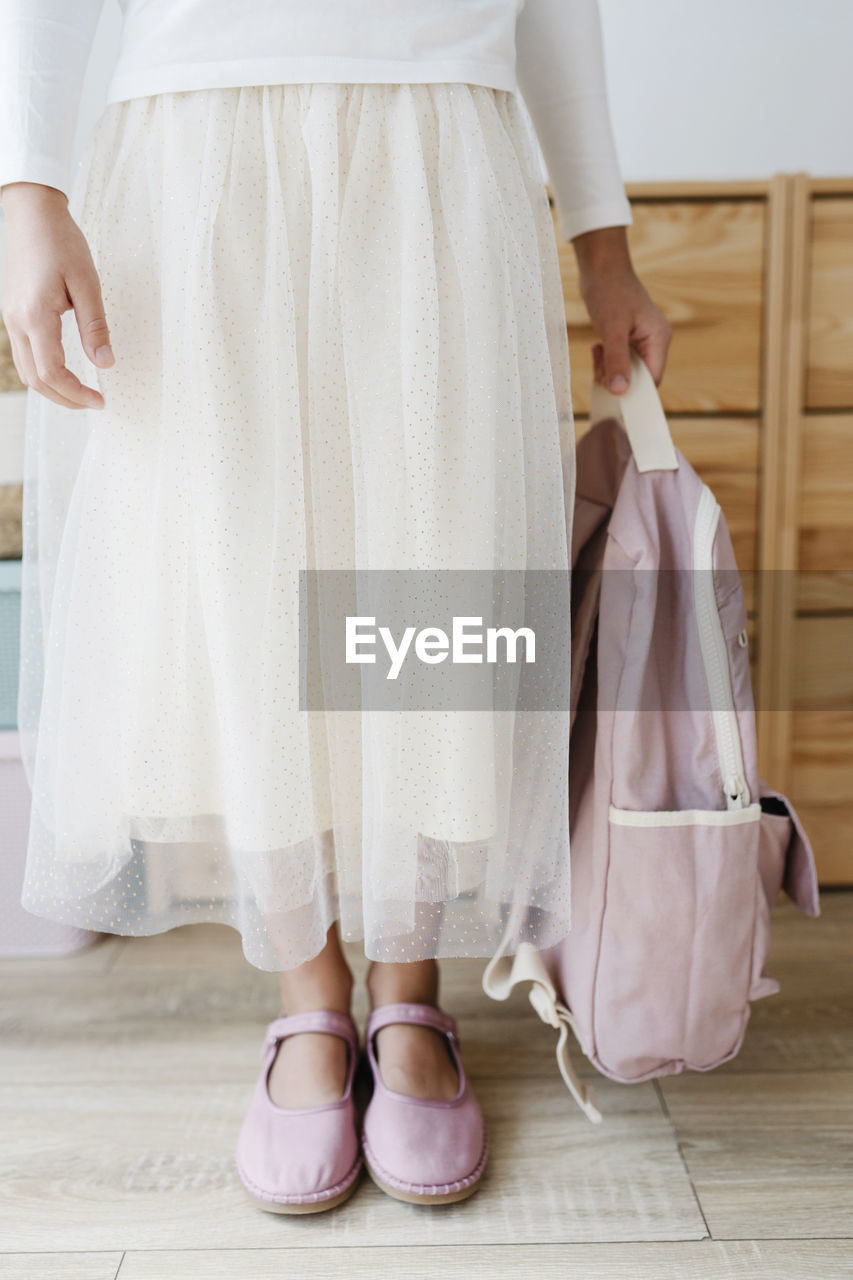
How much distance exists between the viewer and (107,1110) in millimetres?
817

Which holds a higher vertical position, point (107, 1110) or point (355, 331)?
point (355, 331)

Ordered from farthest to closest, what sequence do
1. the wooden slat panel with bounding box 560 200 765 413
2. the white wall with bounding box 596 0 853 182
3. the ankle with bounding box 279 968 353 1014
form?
the white wall with bounding box 596 0 853 182, the wooden slat panel with bounding box 560 200 765 413, the ankle with bounding box 279 968 353 1014

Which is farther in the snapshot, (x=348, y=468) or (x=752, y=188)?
(x=752, y=188)

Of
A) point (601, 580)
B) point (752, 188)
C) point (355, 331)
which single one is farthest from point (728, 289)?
point (355, 331)

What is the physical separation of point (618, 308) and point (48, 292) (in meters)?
0.45

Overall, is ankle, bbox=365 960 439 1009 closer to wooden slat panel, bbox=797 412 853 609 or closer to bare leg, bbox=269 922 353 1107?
bare leg, bbox=269 922 353 1107

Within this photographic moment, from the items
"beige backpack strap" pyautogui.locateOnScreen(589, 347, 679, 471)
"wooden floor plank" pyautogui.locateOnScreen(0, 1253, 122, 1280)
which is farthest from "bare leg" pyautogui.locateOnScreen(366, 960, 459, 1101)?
"beige backpack strap" pyautogui.locateOnScreen(589, 347, 679, 471)

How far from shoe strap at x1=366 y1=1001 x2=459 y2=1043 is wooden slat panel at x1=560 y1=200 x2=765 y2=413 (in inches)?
26.2

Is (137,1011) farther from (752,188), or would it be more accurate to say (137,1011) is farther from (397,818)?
(752,188)

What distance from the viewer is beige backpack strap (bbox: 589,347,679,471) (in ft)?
2.42

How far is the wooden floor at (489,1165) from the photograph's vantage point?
0.66 meters

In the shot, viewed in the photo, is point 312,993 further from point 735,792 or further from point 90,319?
point 90,319

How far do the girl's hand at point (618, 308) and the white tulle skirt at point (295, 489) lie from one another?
0.38 feet

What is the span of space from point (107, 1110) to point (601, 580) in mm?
617
